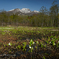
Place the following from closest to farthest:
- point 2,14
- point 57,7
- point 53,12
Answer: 1. point 57,7
2. point 53,12
3. point 2,14

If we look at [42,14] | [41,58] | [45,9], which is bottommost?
[41,58]

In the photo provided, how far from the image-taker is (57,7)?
107 feet

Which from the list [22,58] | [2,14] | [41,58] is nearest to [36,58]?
[41,58]

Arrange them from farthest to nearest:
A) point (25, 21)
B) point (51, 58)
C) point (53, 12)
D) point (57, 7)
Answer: point (25, 21) → point (53, 12) → point (57, 7) → point (51, 58)

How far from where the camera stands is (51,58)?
12.3ft

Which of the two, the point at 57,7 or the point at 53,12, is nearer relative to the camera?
the point at 57,7

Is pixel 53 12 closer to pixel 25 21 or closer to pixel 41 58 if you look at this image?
pixel 41 58

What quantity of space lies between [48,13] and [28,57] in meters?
A: 36.1

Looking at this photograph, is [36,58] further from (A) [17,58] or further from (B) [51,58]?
(A) [17,58]

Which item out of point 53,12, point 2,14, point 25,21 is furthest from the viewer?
point 25,21

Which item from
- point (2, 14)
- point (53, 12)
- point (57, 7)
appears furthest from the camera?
point (2, 14)

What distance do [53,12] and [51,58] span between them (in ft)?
114

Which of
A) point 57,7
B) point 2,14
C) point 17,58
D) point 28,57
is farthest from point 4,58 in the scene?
point 2,14

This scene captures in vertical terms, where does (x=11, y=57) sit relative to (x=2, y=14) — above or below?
below
